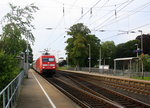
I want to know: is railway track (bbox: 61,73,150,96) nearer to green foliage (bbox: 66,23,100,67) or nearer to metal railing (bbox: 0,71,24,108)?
metal railing (bbox: 0,71,24,108)

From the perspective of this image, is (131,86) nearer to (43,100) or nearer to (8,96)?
(43,100)

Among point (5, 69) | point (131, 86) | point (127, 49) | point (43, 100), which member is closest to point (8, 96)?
point (5, 69)

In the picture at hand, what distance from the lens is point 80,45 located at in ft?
226

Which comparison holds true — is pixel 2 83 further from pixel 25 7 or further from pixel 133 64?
pixel 133 64

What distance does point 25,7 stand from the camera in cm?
1684

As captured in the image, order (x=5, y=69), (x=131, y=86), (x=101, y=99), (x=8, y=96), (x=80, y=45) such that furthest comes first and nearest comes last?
(x=80, y=45), (x=131, y=86), (x=101, y=99), (x=5, y=69), (x=8, y=96)

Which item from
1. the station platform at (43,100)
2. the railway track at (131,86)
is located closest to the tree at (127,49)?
the railway track at (131,86)

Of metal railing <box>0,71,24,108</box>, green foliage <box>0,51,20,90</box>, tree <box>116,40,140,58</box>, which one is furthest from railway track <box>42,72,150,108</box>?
tree <box>116,40,140,58</box>

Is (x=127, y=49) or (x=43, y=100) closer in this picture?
(x=43, y=100)

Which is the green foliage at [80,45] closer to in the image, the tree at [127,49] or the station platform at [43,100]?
the tree at [127,49]

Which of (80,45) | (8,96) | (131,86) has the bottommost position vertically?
(131,86)

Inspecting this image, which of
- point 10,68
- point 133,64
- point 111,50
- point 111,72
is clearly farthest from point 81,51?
point 10,68

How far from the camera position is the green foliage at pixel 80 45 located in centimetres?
6944

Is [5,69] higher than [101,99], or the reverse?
[5,69]
